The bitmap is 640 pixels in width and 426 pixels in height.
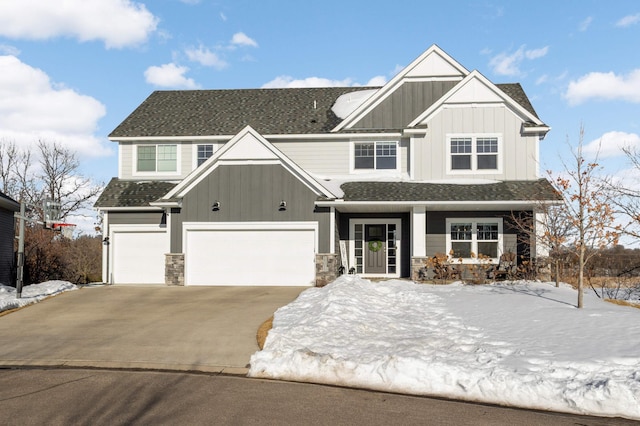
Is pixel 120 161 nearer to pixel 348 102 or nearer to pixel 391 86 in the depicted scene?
pixel 348 102

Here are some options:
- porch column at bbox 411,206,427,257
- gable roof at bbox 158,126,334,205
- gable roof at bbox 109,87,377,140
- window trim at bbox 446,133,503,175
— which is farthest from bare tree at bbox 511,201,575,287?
gable roof at bbox 109,87,377,140

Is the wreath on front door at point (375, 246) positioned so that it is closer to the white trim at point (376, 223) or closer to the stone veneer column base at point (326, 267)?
the white trim at point (376, 223)

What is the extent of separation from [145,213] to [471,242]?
39.5 ft

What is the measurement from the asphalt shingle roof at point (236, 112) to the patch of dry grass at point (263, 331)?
37.9 ft

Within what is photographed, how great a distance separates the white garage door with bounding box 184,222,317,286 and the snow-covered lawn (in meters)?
5.38

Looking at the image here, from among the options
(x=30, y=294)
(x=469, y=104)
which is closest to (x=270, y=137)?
(x=469, y=104)

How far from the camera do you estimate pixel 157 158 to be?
22906 mm

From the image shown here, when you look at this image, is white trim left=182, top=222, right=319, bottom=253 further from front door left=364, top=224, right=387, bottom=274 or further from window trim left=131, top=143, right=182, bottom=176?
window trim left=131, top=143, right=182, bottom=176

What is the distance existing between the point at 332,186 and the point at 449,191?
409cm

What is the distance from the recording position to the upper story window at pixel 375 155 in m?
21.6

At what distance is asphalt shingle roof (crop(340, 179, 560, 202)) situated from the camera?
1900cm

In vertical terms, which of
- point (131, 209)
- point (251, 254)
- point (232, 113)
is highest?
point (232, 113)

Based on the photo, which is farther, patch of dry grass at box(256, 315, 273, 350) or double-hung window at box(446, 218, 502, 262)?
double-hung window at box(446, 218, 502, 262)

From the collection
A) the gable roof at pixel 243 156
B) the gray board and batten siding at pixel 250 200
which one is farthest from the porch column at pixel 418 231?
the gable roof at pixel 243 156
